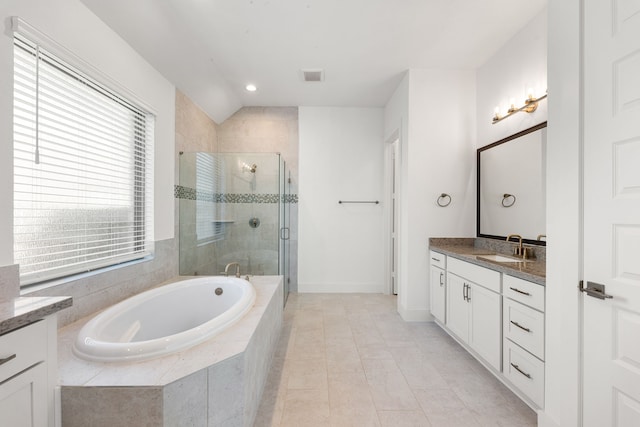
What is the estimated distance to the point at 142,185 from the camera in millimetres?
2365

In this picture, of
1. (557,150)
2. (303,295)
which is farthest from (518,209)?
(303,295)

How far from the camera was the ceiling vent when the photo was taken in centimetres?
294

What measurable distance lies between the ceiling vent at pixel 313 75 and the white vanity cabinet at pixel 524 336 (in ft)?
8.43

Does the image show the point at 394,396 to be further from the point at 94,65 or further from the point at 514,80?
the point at 94,65

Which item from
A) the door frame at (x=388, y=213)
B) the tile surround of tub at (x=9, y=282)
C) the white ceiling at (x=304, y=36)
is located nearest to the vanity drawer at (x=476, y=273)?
the door frame at (x=388, y=213)

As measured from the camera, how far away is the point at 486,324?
1961mm

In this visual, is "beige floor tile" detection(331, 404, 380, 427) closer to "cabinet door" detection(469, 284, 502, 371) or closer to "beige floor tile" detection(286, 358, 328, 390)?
"beige floor tile" detection(286, 358, 328, 390)

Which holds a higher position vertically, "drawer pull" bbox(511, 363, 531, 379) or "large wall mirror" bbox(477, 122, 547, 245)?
"large wall mirror" bbox(477, 122, 547, 245)

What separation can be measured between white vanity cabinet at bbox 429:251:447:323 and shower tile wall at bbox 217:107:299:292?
1.89 m

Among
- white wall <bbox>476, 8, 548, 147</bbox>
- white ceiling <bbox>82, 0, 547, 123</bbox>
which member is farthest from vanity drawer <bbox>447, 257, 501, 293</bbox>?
white ceiling <bbox>82, 0, 547, 123</bbox>

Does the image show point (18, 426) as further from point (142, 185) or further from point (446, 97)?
point (446, 97)

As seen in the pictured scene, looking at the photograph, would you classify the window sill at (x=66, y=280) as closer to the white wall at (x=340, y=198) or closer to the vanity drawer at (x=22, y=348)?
the vanity drawer at (x=22, y=348)

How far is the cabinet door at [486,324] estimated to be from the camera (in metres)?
1.85

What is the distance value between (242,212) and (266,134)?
1.28m
